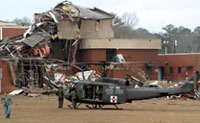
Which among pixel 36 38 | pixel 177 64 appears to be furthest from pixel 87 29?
pixel 177 64

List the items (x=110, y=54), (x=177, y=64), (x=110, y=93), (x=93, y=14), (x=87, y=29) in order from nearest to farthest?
1. (x=110, y=93)
2. (x=110, y=54)
3. (x=87, y=29)
4. (x=93, y=14)
5. (x=177, y=64)

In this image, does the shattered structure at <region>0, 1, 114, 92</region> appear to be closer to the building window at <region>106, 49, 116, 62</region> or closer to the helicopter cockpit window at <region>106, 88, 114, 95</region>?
the building window at <region>106, 49, 116, 62</region>

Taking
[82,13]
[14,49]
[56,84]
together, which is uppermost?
[82,13]

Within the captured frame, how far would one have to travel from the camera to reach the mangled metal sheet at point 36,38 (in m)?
52.2

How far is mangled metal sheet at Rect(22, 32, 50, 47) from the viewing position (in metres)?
52.2

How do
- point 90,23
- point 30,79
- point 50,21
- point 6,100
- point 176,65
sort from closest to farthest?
point 6,100 < point 30,79 < point 50,21 < point 90,23 < point 176,65

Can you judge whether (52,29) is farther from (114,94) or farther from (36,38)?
(114,94)

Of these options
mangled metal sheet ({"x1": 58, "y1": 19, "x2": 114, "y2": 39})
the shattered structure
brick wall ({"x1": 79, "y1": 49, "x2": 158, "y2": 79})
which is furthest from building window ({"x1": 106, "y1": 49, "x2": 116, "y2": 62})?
the shattered structure

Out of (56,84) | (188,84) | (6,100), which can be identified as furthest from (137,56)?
(6,100)

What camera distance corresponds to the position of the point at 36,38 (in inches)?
2132

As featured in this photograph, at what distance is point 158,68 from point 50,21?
18.5 meters

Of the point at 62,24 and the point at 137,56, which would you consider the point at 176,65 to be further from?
the point at 62,24

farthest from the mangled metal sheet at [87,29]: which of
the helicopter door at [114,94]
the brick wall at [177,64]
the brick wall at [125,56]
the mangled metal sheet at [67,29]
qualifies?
the helicopter door at [114,94]

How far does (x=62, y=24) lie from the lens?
191ft
